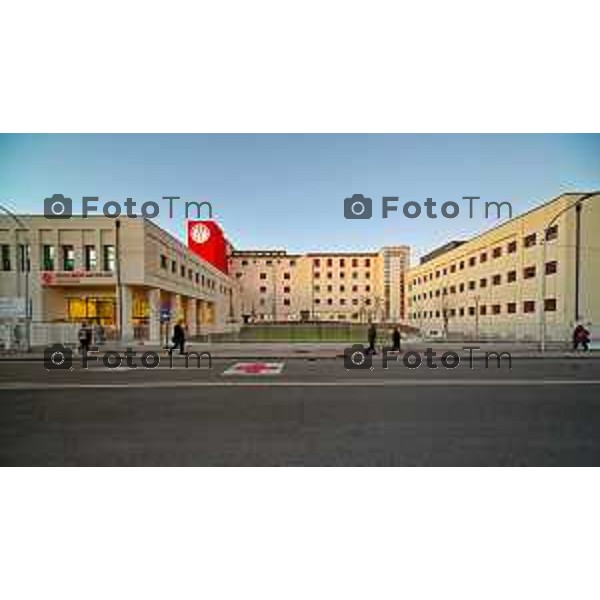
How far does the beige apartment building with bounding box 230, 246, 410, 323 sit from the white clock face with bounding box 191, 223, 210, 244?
28565mm

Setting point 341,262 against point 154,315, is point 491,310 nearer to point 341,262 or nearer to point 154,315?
point 154,315

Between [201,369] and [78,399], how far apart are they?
18.3 ft

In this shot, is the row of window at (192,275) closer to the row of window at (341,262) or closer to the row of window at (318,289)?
the row of window at (318,289)

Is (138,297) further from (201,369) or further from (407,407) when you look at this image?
(407,407)

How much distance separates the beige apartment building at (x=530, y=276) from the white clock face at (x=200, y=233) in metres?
32.7

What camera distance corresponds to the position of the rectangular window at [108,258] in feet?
87.9

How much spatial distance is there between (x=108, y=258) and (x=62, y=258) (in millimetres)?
2990

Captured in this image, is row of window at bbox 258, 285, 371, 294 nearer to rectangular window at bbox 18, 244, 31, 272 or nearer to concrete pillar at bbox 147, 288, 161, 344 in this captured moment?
concrete pillar at bbox 147, 288, 161, 344

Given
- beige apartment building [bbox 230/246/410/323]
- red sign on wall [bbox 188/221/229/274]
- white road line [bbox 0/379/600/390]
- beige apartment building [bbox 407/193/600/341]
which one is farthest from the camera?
beige apartment building [bbox 230/246/410/323]

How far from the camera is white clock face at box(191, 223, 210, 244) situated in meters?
55.1

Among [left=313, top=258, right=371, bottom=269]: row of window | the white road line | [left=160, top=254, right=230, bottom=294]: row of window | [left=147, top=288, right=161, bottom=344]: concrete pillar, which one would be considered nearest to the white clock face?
[left=160, top=254, right=230, bottom=294]: row of window

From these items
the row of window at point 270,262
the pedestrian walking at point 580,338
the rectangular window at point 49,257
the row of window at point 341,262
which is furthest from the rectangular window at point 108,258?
the row of window at point 341,262

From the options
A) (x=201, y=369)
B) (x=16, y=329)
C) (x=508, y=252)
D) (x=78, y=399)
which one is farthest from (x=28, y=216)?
(x=508, y=252)

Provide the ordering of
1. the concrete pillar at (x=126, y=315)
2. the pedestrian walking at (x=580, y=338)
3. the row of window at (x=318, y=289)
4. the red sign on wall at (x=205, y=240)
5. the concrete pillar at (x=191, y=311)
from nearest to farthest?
1. the pedestrian walking at (x=580, y=338)
2. the concrete pillar at (x=126, y=315)
3. the concrete pillar at (x=191, y=311)
4. the red sign on wall at (x=205, y=240)
5. the row of window at (x=318, y=289)
